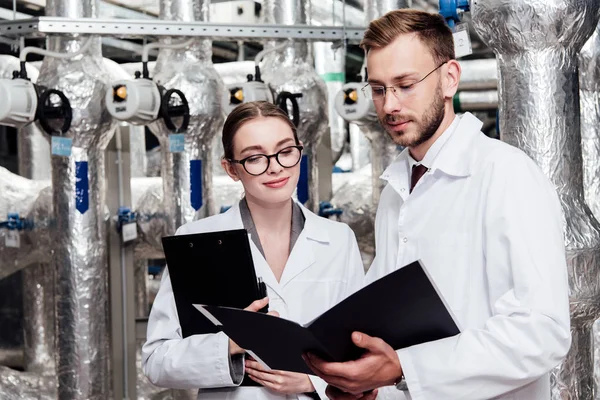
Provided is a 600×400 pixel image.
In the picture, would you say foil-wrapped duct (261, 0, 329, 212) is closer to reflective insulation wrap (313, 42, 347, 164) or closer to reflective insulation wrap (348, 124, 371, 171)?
reflective insulation wrap (313, 42, 347, 164)

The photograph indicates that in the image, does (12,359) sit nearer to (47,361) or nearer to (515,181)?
(47,361)

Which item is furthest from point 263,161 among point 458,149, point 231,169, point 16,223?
point 16,223

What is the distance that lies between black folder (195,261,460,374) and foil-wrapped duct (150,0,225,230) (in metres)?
1.61

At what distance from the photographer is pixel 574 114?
208 centimetres

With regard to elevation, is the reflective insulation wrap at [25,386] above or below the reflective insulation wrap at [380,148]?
below

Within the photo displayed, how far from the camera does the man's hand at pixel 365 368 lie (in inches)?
45.3

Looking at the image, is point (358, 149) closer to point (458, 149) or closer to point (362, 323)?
point (458, 149)

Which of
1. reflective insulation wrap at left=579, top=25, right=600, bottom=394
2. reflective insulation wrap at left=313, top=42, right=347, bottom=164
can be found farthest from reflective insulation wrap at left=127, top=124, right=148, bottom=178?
reflective insulation wrap at left=579, top=25, right=600, bottom=394

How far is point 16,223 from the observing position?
3084 mm

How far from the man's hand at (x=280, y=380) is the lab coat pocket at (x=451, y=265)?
300 millimetres

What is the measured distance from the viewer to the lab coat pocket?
4.23 ft

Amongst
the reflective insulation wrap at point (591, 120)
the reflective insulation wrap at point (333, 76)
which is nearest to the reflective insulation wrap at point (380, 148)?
the reflective insulation wrap at point (591, 120)

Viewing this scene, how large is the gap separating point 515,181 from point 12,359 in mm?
3104

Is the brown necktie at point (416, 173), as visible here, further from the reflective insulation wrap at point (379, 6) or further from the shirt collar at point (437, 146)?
the reflective insulation wrap at point (379, 6)
